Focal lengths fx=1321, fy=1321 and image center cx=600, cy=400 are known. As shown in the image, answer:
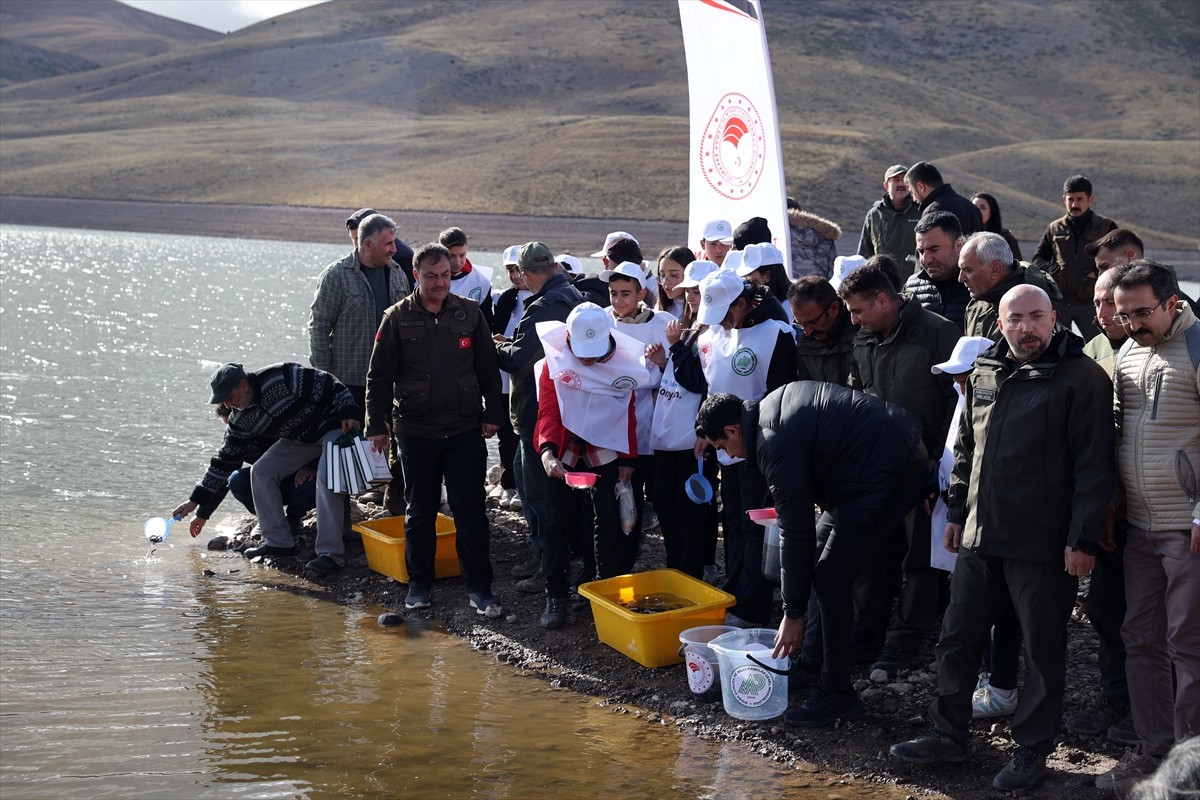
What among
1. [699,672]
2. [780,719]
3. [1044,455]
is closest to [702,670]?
[699,672]

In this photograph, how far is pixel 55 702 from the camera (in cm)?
597

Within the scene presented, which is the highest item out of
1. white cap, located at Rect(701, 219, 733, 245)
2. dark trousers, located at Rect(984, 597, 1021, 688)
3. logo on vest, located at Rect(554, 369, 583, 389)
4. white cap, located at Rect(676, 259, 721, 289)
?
white cap, located at Rect(701, 219, 733, 245)

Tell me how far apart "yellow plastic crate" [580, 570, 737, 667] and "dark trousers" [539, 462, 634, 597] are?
0.25 m

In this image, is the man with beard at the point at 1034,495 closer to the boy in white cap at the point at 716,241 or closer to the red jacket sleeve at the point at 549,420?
the red jacket sleeve at the point at 549,420

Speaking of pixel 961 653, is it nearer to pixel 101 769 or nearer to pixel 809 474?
pixel 809 474

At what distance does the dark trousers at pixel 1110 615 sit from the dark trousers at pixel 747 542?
152 cm

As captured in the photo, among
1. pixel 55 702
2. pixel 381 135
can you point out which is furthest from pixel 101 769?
pixel 381 135

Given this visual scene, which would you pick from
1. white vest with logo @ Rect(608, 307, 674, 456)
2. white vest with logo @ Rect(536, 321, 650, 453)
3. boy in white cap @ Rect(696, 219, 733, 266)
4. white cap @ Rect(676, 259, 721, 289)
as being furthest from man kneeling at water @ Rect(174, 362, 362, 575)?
boy in white cap @ Rect(696, 219, 733, 266)

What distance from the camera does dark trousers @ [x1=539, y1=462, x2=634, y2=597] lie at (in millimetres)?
6664

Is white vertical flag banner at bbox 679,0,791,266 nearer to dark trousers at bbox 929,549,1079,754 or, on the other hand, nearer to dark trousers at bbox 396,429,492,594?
dark trousers at bbox 396,429,492,594

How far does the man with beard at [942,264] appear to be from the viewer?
6023 millimetres

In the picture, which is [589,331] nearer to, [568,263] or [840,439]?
[840,439]

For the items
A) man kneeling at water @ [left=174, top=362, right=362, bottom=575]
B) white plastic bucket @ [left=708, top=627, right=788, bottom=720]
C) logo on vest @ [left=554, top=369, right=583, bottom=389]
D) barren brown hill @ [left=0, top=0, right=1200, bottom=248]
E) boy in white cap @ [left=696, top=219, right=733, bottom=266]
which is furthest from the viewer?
barren brown hill @ [left=0, top=0, right=1200, bottom=248]

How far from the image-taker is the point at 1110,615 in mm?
5176
